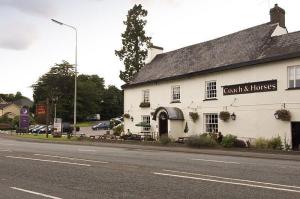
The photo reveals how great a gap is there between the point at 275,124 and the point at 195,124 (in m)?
7.94

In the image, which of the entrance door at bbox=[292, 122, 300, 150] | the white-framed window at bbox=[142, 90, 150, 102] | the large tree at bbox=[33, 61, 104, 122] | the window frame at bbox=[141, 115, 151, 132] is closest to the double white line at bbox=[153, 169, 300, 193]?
the entrance door at bbox=[292, 122, 300, 150]

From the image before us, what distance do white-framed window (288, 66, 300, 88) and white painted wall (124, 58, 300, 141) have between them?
0.27 metres

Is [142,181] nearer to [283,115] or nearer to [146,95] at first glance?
[283,115]

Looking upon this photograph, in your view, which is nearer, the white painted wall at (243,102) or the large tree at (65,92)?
the white painted wall at (243,102)

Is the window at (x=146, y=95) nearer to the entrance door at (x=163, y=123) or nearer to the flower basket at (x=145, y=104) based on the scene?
the flower basket at (x=145, y=104)

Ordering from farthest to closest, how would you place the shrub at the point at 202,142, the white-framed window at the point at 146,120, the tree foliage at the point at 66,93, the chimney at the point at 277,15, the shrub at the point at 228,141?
the tree foliage at the point at 66,93
the white-framed window at the point at 146,120
the chimney at the point at 277,15
the shrub at the point at 228,141
the shrub at the point at 202,142

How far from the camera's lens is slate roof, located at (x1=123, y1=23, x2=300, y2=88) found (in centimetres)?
2848

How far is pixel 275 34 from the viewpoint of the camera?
31.0 m

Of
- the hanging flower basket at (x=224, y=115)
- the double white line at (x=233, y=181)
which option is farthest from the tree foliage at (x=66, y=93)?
the double white line at (x=233, y=181)

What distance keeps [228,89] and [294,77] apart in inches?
215

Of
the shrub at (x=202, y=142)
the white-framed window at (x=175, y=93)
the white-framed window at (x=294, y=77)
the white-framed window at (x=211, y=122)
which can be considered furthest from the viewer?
the white-framed window at (x=175, y=93)

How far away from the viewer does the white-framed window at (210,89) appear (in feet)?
105

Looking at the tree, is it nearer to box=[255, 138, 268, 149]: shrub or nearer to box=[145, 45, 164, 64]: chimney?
box=[145, 45, 164, 64]: chimney

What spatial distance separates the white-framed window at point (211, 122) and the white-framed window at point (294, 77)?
680 cm
